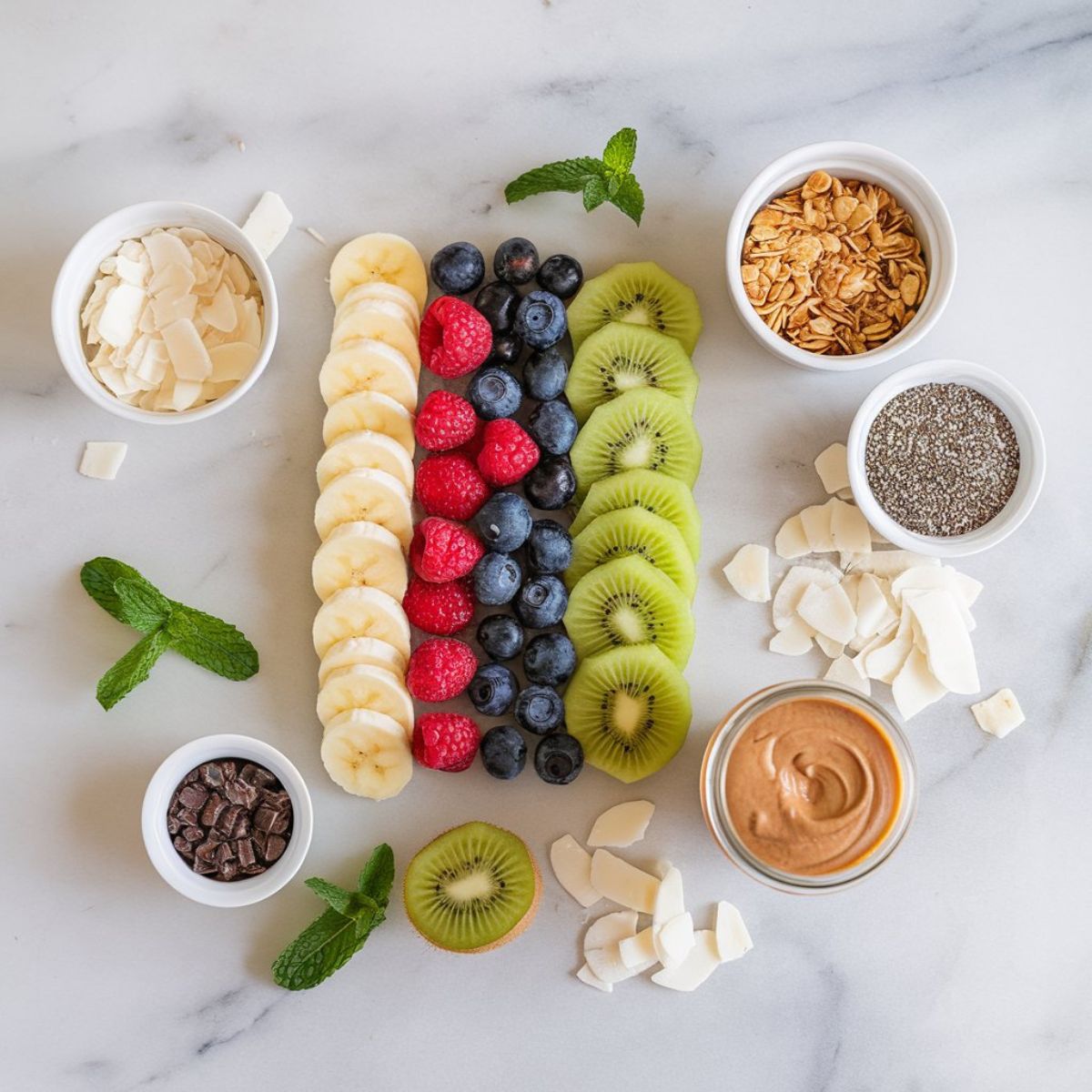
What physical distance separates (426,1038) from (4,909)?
0.67 meters

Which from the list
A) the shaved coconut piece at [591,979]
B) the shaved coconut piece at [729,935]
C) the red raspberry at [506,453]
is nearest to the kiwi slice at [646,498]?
the red raspberry at [506,453]

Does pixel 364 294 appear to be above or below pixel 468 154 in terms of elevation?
below

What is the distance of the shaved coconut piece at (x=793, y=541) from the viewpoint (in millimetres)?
1714

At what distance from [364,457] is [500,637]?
33 centimetres

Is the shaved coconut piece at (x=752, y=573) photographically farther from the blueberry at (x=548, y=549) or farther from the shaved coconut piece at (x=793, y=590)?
the blueberry at (x=548, y=549)

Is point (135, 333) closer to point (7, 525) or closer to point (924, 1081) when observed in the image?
point (7, 525)

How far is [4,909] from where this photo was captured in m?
1.73

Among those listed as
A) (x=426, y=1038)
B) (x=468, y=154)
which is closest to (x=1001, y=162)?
(x=468, y=154)

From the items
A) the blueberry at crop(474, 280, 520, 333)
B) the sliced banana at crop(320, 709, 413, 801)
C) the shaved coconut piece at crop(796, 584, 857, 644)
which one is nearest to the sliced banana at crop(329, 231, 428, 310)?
the blueberry at crop(474, 280, 520, 333)

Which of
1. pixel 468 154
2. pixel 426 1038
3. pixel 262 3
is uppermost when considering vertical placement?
pixel 262 3

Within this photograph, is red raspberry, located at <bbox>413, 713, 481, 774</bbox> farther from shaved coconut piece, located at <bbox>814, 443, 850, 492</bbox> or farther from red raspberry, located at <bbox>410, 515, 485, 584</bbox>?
shaved coconut piece, located at <bbox>814, 443, 850, 492</bbox>

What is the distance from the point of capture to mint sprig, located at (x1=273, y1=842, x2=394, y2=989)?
5.35 ft

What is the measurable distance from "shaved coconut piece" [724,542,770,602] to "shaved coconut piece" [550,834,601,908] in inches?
17.9

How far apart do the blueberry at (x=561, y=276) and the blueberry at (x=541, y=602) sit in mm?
430
